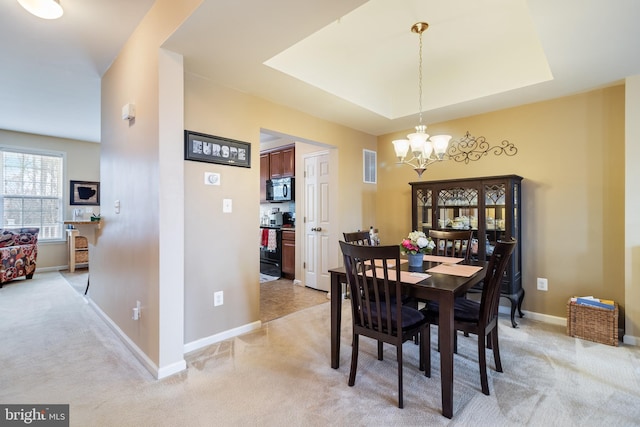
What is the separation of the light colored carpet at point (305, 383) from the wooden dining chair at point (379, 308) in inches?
9.2

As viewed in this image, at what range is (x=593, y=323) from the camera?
2.64 metres

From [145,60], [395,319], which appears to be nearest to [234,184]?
[145,60]

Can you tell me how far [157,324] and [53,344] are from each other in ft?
4.29

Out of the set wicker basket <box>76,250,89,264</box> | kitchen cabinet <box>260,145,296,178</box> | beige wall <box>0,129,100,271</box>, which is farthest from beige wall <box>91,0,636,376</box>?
beige wall <box>0,129,100,271</box>

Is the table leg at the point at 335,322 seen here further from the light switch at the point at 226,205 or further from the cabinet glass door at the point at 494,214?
the cabinet glass door at the point at 494,214

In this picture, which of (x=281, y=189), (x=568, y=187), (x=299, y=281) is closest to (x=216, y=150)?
(x=281, y=189)

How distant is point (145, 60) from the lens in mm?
2268

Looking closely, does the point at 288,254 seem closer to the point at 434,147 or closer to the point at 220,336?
the point at 220,336

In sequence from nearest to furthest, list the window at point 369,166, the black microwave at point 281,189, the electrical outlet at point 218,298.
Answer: the electrical outlet at point 218,298, the window at point 369,166, the black microwave at point 281,189

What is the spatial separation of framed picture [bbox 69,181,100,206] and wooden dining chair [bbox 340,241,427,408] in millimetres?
6467

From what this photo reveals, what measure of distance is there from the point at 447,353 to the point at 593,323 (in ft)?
6.36

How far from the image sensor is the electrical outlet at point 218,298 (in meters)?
2.66

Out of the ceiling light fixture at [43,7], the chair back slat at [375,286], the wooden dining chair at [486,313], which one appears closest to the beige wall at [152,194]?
the ceiling light fixture at [43,7]

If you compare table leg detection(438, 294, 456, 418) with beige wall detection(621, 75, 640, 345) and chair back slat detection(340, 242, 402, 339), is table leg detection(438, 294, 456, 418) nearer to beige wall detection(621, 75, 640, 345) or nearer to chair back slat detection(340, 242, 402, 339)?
chair back slat detection(340, 242, 402, 339)
